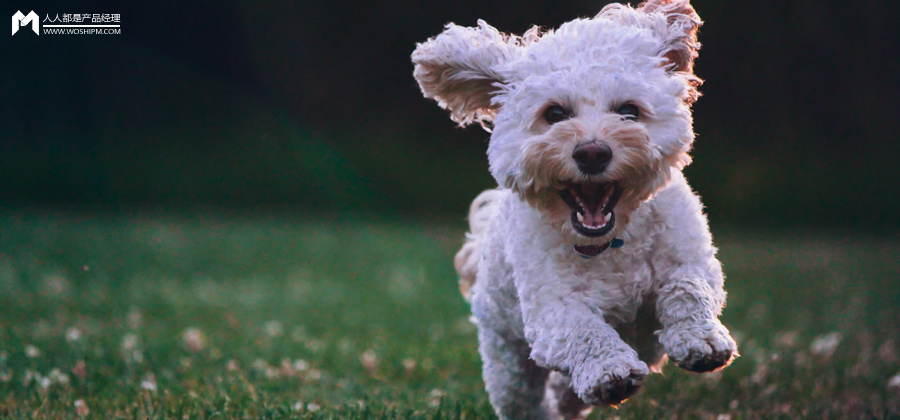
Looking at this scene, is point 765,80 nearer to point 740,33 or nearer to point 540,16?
point 740,33

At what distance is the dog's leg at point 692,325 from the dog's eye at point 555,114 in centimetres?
70

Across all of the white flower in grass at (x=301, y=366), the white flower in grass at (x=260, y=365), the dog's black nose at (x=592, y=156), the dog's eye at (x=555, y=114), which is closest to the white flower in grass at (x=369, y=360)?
the white flower in grass at (x=301, y=366)

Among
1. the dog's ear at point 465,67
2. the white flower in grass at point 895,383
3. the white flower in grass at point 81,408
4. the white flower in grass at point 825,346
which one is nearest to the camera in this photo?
the dog's ear at point 465,67

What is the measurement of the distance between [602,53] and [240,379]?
2.85 metres

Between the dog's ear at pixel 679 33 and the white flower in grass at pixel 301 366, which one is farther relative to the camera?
the white flower in grass at pixel 301 366

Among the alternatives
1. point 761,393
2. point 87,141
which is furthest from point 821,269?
point 87,141

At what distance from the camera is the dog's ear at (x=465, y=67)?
3498 millimetres

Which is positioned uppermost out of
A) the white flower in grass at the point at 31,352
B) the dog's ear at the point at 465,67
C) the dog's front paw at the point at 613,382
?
the dog's ear at the point at 465,67

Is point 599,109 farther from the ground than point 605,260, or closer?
farther from the ground

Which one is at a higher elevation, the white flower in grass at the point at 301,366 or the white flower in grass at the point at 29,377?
the white flower in grass at the point at 29,377

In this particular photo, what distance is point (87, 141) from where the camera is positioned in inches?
643

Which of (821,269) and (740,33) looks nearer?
(821,269)

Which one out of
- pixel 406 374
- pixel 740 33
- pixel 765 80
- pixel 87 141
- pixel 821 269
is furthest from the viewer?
pixel 87 141

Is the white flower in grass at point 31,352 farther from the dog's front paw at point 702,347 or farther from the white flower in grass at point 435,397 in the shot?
the dog's front paw at point 702,347
